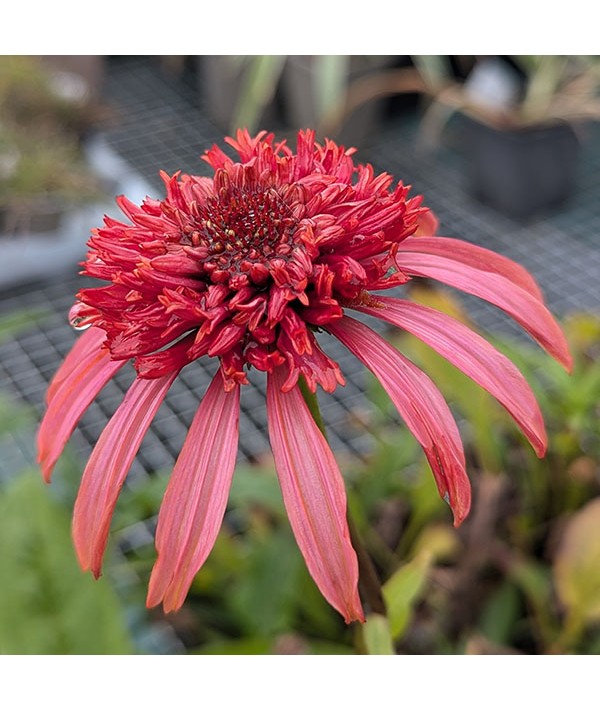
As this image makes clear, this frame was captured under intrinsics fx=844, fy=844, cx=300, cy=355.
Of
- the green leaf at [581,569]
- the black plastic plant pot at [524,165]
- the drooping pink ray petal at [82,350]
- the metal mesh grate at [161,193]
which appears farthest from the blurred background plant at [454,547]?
the black plastic plant pot at [524,165]

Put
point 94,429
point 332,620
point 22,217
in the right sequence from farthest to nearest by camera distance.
Answer: point 22,217, point 94,429, point 332,620

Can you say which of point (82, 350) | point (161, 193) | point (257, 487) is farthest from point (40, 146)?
point (82, 350)

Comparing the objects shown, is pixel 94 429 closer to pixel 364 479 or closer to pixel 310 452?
pixel 364 479

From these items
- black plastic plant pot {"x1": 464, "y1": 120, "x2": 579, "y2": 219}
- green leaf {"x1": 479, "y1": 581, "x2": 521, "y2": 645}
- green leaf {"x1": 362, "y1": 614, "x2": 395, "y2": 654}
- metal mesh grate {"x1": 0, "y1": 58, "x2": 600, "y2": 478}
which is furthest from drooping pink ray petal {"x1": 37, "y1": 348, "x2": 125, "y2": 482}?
black plastic plant pot {"x1": 464, "y1": 120, "x2": 579, "y2": 219}

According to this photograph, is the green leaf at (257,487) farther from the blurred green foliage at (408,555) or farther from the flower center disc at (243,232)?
the flower center disc at (243,232)

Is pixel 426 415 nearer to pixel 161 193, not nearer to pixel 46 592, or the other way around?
pixel 46 592

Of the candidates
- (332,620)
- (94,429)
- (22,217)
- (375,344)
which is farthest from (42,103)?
(375,344)

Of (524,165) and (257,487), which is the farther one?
(524,165)
